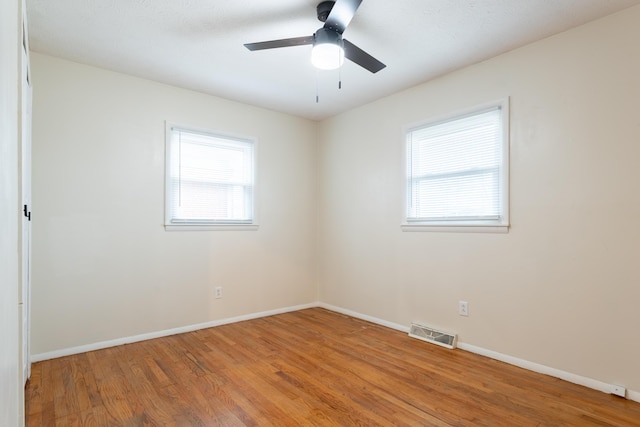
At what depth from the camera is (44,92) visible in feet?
9.20

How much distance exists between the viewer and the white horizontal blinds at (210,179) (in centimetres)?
351

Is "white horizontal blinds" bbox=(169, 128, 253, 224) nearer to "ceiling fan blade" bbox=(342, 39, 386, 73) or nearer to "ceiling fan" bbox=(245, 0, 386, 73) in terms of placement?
"ceiling fan" bbox=(245, 0, 386, 73)

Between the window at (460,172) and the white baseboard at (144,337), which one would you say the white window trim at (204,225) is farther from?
the window at (460,172)

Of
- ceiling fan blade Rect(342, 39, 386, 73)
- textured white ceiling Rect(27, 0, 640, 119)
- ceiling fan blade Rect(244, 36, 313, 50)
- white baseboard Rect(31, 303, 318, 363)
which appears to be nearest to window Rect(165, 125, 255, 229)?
textured white ceiling Rect(27, 0, 640, 119)

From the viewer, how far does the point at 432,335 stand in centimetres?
319

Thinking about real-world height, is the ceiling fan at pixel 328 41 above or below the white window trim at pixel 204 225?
above

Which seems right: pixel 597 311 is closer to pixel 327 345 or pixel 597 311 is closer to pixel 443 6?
pixel 327 345

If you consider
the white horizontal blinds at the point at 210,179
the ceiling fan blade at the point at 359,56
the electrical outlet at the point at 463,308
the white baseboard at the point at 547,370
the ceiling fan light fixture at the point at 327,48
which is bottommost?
the white baseboard at the point at 547,370

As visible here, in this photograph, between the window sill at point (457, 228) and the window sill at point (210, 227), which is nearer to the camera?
the window sill at point (457, 228)

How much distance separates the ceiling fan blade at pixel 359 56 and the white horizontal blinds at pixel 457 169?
1155 mm

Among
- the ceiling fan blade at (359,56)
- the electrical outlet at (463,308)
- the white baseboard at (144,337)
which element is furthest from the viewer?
the electrical outlet at (463,308)

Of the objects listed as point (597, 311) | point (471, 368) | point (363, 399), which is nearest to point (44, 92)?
point (363, 399)

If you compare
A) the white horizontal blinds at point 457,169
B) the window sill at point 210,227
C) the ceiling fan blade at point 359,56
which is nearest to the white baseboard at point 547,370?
the white horizontal blinds at point 457,169

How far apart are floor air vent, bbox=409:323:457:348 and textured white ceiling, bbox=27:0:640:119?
8.09ft
